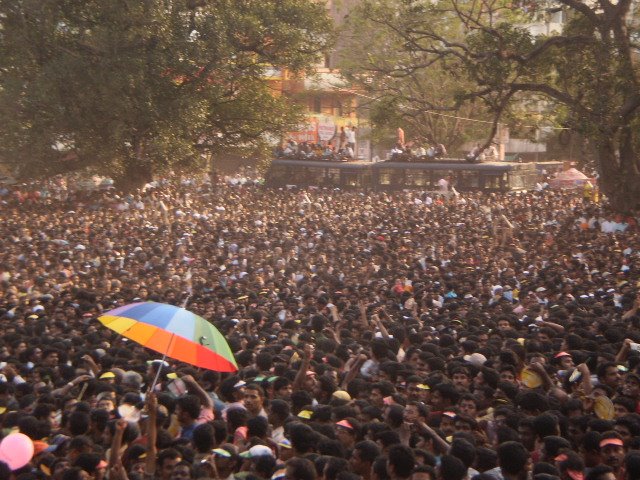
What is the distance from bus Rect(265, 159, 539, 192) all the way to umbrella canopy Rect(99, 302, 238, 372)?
72.8 feet

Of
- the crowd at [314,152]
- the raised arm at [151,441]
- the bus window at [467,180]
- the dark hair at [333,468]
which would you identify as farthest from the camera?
the crowd at [314,152]

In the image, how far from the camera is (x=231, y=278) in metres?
16.4

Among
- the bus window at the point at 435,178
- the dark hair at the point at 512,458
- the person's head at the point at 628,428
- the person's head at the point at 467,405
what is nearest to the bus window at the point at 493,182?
Answer: the bus window at the point at 435,178

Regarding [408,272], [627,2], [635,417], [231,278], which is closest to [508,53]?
[627,2]

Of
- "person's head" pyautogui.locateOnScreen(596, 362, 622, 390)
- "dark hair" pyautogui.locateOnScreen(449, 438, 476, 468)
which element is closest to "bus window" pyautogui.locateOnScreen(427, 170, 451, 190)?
"person's head" pyautogui.locateOnScreen(596, 362, 622, 390)

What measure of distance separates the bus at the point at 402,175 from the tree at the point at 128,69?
19.7 ft

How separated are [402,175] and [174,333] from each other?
23.9m

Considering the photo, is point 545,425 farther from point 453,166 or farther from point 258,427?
point 453,166

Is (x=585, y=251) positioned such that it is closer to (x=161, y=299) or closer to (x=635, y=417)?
(x=161, y=299)

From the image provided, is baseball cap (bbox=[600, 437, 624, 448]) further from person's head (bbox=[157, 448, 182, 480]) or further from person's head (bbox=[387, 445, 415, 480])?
person's head (bbox=[157, 448, 182, 480])

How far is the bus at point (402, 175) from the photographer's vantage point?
1097 inches

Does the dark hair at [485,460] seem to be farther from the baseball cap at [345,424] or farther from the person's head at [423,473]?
the baseball cap at [345,424]

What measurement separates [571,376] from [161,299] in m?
7.73

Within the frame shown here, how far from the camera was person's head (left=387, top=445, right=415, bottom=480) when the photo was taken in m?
4.86
